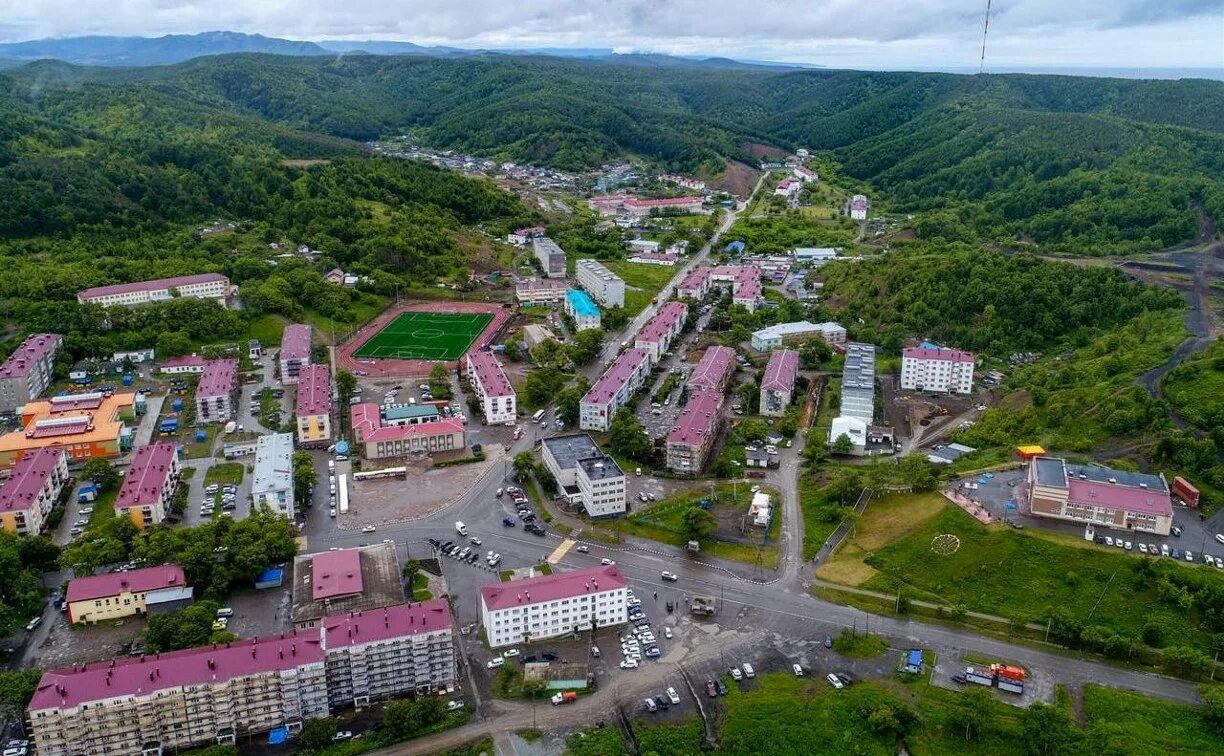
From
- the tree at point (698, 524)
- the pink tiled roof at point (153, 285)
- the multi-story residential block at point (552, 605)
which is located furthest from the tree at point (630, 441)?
the pink tiled roof at point (153, 285)

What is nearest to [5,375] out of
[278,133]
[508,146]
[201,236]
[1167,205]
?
[201,236]

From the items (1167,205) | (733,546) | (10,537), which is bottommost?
(733,546)

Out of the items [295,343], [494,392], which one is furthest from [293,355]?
[494,392]

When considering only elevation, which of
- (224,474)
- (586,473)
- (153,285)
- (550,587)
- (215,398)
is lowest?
(224,474)

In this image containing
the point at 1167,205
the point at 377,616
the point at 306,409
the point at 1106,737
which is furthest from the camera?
the point at 1167,205

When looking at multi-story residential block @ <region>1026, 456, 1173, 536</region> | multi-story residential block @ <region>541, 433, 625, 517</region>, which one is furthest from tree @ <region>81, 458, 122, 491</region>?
multi-story residential block @ <region>1026, 456, 1173, 536</region>

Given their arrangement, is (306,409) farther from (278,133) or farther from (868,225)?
(278,133)

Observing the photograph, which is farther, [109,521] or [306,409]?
[306,409]

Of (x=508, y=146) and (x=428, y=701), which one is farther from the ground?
(x=508, y=146)

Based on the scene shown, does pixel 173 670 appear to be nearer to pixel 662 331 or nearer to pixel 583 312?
pixel 662 331
